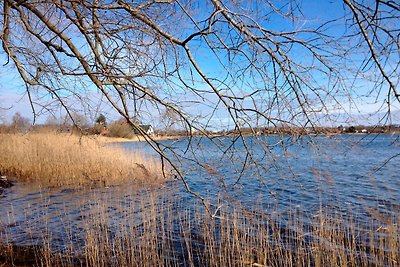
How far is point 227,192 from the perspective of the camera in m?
3.12

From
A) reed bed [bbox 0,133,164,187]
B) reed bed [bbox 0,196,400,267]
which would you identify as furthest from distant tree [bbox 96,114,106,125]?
reed bed [bbox 0,133,164,187]

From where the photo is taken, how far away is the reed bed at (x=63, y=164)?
10.7m

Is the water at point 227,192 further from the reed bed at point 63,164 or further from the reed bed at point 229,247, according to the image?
the reed bed at point 63,164

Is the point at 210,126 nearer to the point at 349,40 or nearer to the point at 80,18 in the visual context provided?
the point at 349,40

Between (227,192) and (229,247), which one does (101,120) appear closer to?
(227,192)

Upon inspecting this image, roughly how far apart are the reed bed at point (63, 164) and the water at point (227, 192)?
34.2 inches

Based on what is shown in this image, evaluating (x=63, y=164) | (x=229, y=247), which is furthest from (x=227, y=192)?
(x=63, y=164)

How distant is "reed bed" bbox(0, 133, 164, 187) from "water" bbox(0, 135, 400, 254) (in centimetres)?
87

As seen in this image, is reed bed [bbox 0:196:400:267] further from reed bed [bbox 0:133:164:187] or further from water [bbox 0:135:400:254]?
reed bed [bbox 0:133:164:187]

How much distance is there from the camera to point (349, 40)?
212 cm

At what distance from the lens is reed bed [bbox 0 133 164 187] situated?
1068 cm

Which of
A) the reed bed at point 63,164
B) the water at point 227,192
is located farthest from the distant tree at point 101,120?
the reed bed at point 63,164

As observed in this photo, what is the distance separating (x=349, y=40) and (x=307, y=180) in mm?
9142

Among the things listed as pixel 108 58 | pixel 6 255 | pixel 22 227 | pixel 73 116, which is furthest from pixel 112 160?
pixel 108 58
